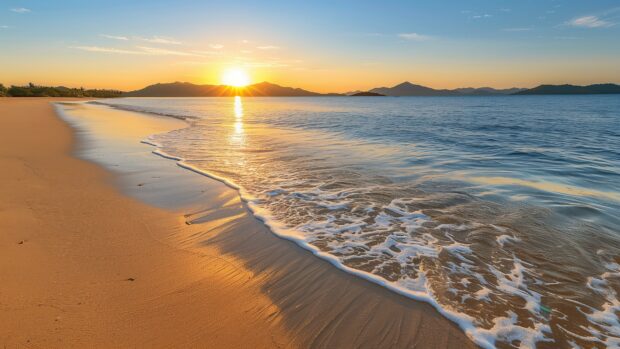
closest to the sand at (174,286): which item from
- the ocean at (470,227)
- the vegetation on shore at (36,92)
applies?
the ocean at (470,227)

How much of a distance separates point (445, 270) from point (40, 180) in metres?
8.68

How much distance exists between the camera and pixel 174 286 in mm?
3635

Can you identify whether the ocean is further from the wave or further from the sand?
the sand

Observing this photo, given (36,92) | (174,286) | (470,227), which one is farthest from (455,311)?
(36,92)

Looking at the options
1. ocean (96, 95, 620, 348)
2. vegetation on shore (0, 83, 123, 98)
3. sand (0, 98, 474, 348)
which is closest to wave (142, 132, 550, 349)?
ocean (96, 95, 620, 348)

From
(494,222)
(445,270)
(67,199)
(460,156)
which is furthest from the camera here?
(460,156)

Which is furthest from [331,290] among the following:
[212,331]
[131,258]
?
[131,258]

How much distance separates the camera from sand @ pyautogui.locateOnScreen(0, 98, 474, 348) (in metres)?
2.89

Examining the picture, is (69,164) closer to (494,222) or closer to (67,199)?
(67,199)

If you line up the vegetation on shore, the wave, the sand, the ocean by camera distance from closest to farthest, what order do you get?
the sand, the wave, the ocean, the vegetation on shore

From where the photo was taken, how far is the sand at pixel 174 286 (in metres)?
2.89

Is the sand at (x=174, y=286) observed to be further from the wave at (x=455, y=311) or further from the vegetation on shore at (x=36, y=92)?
the vegetation on shore at (x=36, y=92)

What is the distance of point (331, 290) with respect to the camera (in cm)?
Result: 369

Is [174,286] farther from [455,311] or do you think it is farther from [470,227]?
[470,227]
